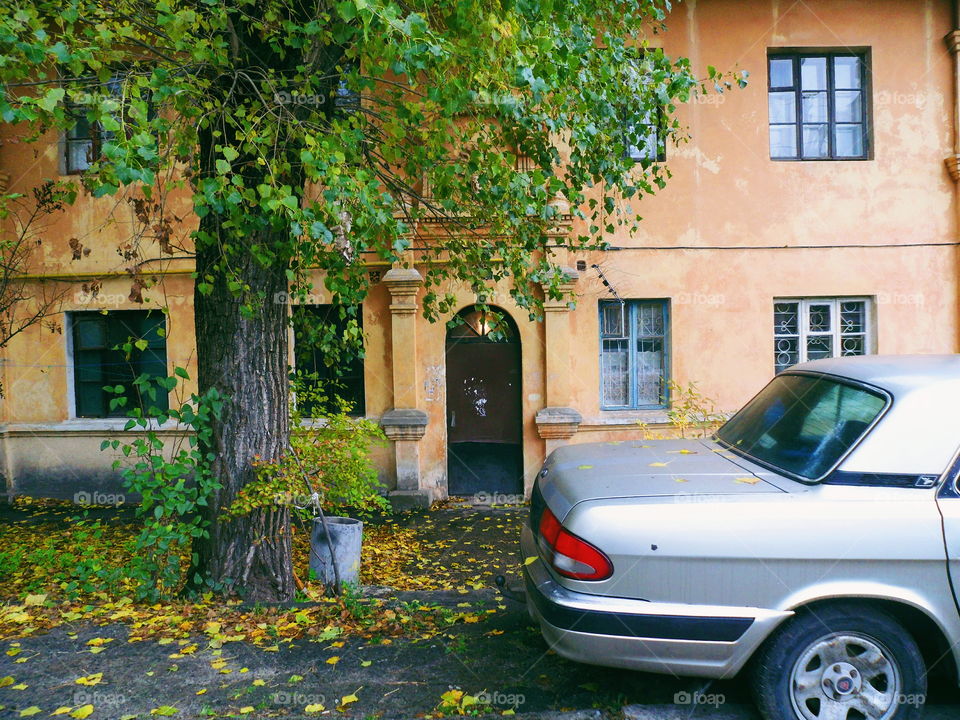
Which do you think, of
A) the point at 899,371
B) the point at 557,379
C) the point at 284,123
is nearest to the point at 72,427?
the point at 557,379

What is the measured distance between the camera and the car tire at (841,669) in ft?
9.34

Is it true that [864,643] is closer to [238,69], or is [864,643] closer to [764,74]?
[238,69]

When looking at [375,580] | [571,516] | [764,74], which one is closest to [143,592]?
[375,580]

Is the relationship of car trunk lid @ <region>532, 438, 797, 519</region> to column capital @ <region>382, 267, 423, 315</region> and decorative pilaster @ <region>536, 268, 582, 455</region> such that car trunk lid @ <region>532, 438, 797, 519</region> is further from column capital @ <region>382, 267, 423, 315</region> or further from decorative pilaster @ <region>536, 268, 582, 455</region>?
column capital @ <region>382, 267, 423, 315</region>

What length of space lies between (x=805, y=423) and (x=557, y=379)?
603cm

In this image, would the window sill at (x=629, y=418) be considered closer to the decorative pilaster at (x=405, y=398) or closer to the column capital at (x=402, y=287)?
the decorative pilaster at (x=405, y=398)

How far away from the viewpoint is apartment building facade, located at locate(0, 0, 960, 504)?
952 cm

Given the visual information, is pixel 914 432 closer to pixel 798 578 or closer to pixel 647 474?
pixel 798 578

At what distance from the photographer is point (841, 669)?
2865 millimetres

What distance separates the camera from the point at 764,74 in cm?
952

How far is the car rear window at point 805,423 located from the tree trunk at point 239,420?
342 centimetres

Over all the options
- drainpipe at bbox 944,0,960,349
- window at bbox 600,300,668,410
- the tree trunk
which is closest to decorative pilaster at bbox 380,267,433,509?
window at bbox 600,300,668,410

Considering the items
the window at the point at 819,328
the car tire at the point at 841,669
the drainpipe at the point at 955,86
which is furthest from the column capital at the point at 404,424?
the drainpipe at the point at 955,86

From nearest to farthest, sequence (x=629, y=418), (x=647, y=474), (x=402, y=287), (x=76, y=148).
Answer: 1. (x=647, y=474)
2. (x=402, y=287)
3. (x=629, y=418)
4. (x=76, y=148)
